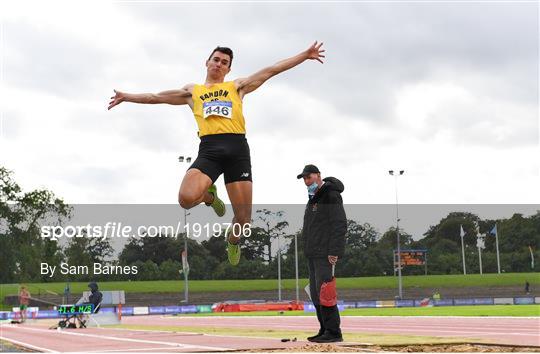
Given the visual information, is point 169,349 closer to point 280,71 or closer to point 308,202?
point 308,202

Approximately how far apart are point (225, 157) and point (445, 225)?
112m

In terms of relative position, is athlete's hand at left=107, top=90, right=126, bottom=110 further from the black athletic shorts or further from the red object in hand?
the red object in hand

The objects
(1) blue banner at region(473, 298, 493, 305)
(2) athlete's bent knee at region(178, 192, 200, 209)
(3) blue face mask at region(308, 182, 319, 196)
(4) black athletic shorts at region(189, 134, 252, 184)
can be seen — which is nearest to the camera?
(2) athlete's bent knee at region(178, 192, 200, 209)

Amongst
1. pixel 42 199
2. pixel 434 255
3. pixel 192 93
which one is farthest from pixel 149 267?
pixel 434 255

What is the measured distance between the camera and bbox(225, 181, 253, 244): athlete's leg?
5914 mm

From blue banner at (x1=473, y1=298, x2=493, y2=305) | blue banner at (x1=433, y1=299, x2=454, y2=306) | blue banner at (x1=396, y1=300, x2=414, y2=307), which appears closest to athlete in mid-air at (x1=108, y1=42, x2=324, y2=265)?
blue banner at (x1=396, y1=300, x2=414, y2=307)

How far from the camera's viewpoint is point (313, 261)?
8.88 metres

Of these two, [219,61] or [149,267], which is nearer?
[219,61]

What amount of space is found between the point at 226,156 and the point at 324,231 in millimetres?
3029

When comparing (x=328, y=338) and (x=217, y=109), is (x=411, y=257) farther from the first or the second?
(x=217, y=109)

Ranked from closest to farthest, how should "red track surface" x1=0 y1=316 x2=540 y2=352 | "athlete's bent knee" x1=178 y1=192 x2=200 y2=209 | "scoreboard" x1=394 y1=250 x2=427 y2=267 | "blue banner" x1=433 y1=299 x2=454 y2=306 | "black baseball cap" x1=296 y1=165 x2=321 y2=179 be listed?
"athlete's bent knee" x1=178 y1=192 x2=200 y2=209, "black baseball cap" x1=296 y1=165 x2=321 y2=179, "red track surface" x1=0 y1=316 x2=540 y2=352, "blue banner" x1=433 y1=299 x2=454 y2=306, "scoreboard" x1=394 y1=250 x2=427 y2=267

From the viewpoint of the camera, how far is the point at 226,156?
19.4 feet

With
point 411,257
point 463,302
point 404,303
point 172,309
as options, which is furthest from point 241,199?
point 411,257

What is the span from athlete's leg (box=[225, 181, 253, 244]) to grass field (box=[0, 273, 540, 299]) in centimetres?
5625
